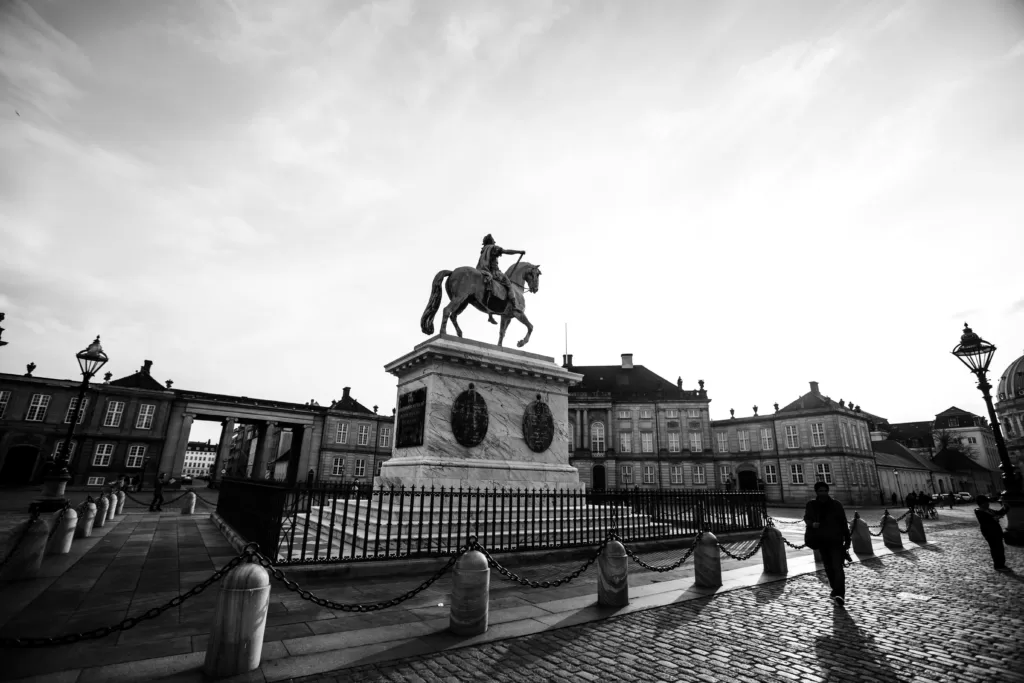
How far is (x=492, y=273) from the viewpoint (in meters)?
14.0

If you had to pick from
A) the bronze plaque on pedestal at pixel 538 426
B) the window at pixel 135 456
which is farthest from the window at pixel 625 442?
the window at pixel 135 456

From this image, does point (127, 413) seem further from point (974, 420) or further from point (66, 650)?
point (974, 420)

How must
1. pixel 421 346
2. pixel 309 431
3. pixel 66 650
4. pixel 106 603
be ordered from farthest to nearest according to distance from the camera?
pixel 309 431
pixel 421 346
pixel 106 603
pixel 66 650

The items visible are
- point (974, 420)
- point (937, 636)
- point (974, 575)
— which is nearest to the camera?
point (937, 636)

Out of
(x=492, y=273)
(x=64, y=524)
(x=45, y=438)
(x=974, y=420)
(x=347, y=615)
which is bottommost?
(x=347, y=615)

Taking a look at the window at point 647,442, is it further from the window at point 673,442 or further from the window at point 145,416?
the window at point 145,416

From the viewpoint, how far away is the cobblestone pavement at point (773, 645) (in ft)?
13.8

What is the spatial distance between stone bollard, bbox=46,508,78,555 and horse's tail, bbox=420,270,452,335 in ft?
27.5

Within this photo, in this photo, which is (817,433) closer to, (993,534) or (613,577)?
(993,534)

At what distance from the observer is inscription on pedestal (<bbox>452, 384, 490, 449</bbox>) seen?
467 inches

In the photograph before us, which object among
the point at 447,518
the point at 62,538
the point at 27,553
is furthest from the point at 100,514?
the point at 447,518

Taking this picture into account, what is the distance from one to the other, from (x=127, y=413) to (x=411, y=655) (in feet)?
159

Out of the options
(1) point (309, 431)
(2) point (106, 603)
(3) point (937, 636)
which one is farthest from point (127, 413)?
(3) point (937, 636)

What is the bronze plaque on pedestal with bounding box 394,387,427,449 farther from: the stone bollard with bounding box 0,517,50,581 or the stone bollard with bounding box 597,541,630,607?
the stone bollard with bounding box 0,517,50,581
